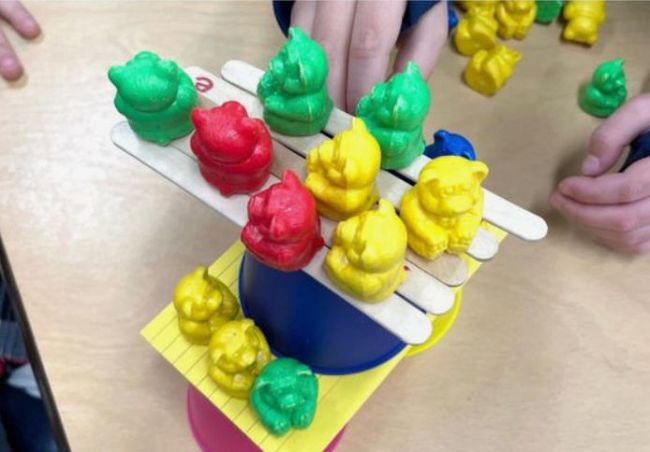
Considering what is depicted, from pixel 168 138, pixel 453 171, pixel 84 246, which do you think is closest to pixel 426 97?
pixel 453 171

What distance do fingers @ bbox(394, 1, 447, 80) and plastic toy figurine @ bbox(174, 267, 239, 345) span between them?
0.34 m

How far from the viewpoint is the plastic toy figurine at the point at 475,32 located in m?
0.79

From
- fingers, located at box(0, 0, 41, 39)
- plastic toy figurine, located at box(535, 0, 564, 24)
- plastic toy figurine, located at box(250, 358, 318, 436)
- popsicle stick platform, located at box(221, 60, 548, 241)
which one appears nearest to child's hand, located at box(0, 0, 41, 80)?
fingers, located at box(0, 0, 41, 39)

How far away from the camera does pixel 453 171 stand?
1.26 feet

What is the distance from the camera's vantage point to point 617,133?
0.66 m

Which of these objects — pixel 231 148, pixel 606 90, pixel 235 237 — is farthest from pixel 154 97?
pixel 606 90

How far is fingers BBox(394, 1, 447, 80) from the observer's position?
68 cm

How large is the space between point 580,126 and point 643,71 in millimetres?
132

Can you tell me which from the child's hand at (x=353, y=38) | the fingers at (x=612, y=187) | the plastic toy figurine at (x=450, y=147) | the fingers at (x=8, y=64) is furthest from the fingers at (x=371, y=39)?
the fingers at (x=8, y=64)

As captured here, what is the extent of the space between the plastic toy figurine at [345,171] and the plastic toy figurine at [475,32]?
0.46 m

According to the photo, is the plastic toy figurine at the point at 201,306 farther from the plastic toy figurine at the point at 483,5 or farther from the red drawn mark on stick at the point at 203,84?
the plastic toy figurine at the point at 483,5

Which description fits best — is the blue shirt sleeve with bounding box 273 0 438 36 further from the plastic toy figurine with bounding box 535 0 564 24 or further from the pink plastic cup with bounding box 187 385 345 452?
the pink plastic cup with bounding box 187 385 345 452

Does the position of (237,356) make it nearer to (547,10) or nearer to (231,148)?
(231,148)

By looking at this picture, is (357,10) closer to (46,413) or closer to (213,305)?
(213,305)
